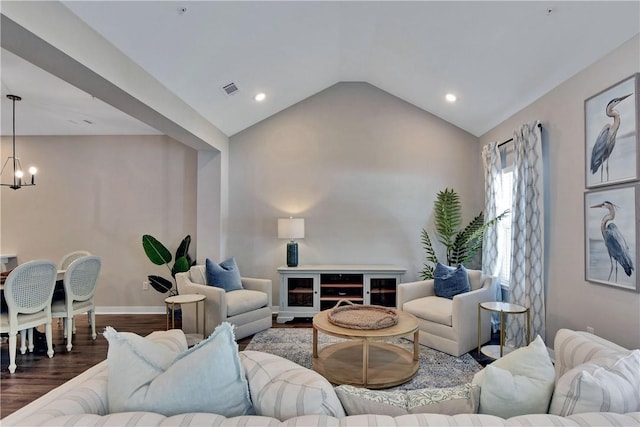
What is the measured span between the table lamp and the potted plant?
1.37 meters

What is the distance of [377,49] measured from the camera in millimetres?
4348

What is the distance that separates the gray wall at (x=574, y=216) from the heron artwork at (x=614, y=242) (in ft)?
0.66

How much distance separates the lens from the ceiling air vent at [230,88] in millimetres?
4034

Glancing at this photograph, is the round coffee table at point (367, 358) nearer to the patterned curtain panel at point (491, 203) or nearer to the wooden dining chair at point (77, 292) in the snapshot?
the patterned curtain panel at point (491, 203)

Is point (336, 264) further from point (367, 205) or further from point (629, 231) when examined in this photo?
point (629, 231)

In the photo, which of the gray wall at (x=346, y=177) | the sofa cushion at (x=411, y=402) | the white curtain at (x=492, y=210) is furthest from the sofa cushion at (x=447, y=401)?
the gray wall at (x=346, y=177)

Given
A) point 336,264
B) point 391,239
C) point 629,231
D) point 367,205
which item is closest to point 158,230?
point 336,264

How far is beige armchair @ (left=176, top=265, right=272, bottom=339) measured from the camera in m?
3.94

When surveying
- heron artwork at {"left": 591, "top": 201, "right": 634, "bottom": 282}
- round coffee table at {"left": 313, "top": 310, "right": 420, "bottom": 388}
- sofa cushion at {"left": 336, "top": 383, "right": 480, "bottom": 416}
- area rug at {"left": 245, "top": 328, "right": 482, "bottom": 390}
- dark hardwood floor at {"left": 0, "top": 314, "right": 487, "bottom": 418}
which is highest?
heron artwork at {"left": 591, "top": 201, "right": 634, "bottom": 282}

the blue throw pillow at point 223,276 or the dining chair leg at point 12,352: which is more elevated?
the blue throw pillow at point 223,276

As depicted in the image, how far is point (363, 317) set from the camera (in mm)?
3205

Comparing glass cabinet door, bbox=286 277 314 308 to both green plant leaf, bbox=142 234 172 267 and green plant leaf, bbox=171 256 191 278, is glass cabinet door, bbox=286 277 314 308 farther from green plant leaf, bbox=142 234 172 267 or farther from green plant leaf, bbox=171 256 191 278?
green plant leaf, bbox=142 234 172 267

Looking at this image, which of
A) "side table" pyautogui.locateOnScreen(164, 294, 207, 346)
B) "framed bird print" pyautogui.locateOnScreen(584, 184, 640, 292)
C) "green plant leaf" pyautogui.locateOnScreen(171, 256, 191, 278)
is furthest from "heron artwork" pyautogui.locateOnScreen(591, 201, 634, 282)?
"green plant leaf" pyautogui.locateOnScreen(171, 256, 191, 278)

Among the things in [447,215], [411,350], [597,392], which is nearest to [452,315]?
[411,350]
